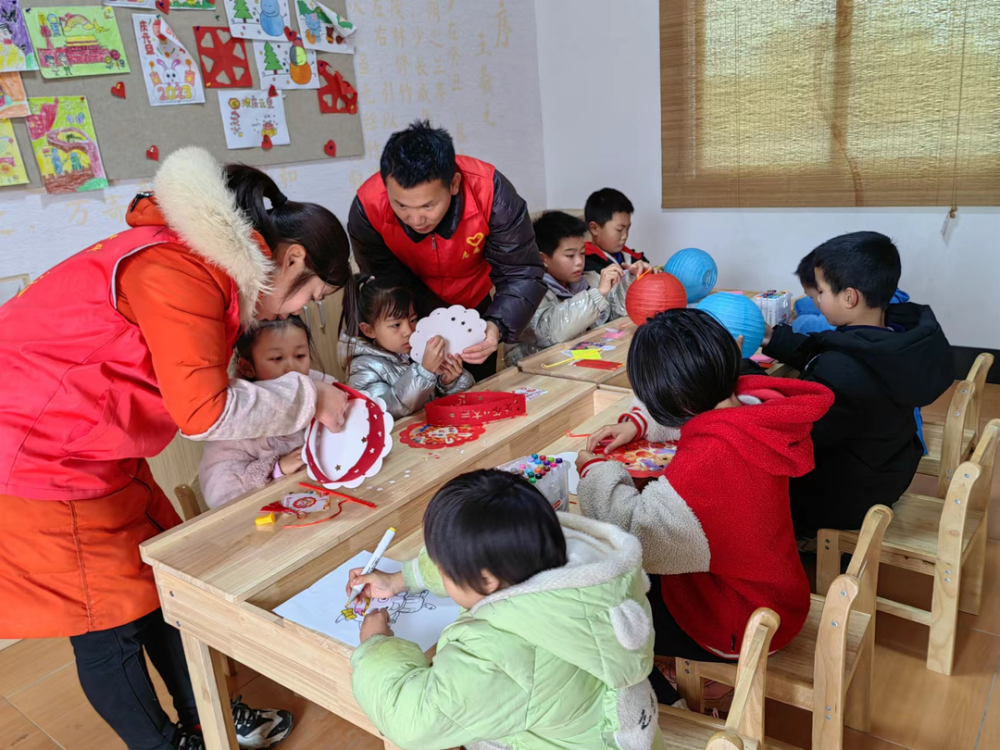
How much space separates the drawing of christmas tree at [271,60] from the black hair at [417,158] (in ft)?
4.74

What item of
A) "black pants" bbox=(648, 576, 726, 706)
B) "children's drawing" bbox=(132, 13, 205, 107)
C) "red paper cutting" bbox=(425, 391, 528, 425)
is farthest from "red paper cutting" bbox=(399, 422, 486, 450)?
"children's drawing" bbox=(132, 13, 205, 107)

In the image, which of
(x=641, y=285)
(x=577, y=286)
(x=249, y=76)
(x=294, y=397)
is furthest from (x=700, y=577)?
(x=249, y=76)

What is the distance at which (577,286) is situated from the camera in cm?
300

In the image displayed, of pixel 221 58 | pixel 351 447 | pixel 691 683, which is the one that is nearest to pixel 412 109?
pixel 221 58

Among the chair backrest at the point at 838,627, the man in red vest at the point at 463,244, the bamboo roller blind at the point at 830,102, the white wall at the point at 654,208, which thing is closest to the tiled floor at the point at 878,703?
the chair backrest at the point at 838,627

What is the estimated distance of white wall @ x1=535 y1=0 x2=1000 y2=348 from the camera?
369 cm

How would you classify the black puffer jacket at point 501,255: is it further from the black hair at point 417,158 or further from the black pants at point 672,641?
the black pants at point 672,641

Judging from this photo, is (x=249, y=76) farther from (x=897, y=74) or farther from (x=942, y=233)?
(x=942, y=233)

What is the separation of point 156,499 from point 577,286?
1918 millimetres

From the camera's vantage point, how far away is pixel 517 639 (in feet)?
2.91

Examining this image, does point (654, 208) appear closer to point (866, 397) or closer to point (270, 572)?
point (866, 397)

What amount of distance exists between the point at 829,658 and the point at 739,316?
115 centimetres

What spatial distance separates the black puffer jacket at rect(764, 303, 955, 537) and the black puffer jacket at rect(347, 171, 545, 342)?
0.85 m

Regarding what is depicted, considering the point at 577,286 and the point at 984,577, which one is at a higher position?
the point at 577,286
